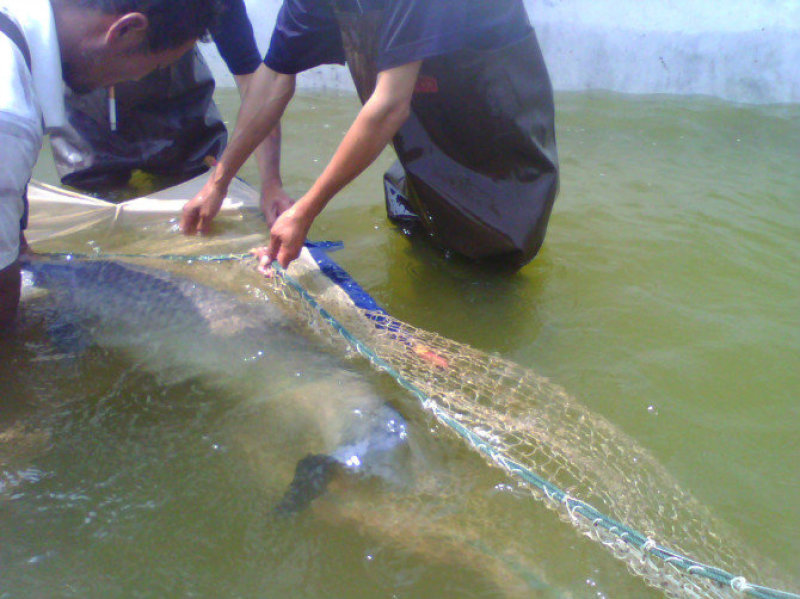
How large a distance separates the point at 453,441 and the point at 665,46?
18.1 ft

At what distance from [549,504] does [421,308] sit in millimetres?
1359

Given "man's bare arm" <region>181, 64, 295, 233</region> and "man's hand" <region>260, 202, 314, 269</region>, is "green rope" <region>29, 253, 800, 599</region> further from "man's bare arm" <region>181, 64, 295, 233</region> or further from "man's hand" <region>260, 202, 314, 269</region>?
"man's bare arm" <region>181, 64, 295, 233</region>

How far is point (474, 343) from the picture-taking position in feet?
8.96

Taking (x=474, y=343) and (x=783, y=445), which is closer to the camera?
(x=783, y=445)

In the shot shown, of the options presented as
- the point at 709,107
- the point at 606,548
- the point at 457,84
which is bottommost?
the point at 709,107

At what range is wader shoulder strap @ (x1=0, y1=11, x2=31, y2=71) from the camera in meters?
1.53

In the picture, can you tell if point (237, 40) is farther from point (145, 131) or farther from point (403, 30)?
point (403, 30)

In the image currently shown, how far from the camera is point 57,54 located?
167 cm

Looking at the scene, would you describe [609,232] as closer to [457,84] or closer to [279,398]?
[457,84]

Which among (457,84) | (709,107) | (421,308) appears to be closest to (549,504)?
(421,308)

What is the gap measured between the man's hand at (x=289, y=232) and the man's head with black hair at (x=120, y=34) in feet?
1.89

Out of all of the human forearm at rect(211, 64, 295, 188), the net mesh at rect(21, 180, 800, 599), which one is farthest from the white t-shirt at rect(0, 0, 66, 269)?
the human forearm at rect(211, 64, 295, 188)

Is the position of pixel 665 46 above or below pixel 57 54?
below

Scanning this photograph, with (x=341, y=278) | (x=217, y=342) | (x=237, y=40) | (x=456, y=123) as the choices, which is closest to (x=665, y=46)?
(x=456, y=123)
